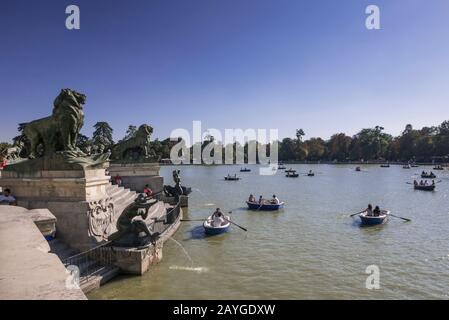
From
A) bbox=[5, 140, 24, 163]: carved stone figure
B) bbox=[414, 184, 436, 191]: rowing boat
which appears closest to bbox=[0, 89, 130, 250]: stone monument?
bbox=[5, 140, 24, 163]: carved stone figure

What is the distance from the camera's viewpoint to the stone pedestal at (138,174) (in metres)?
24.9

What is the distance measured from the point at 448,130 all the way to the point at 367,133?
27.9 metres

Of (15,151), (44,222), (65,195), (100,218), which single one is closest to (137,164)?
(15,151)

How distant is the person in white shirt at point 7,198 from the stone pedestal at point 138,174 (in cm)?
1340

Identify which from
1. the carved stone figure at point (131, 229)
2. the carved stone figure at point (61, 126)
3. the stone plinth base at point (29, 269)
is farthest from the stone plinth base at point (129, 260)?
the stone plinth base at point (29, 269)

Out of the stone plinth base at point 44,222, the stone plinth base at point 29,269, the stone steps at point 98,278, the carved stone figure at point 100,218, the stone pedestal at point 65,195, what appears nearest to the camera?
the stone plinth base at point 29,269

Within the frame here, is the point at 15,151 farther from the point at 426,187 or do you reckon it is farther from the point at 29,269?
the point at 426,187

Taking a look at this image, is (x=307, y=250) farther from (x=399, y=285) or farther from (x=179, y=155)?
(x=179, y=155)

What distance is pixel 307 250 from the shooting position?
15.2 m

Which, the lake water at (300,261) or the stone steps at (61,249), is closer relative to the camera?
the stone steps at (61,249)

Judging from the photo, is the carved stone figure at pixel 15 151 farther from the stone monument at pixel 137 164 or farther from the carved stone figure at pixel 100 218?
the stone monument at pixel 137 164

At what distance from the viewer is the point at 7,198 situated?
1089 centimetres

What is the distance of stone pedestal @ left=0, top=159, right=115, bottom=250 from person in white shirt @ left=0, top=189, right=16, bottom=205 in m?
0.24
